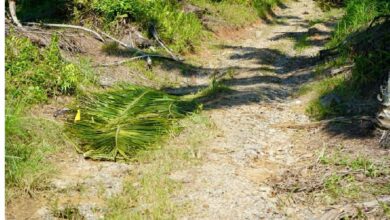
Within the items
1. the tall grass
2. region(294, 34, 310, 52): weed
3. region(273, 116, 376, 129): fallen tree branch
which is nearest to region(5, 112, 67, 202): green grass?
region(273, 116, 376, 129): fallen tree branch

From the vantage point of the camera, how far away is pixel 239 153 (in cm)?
641

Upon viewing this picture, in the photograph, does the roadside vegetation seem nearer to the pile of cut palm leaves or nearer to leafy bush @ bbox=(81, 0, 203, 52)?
the pile of cut palm leaves

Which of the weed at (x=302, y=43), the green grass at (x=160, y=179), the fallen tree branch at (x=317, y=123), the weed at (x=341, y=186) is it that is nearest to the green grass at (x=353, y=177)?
the weed at (x=341, y=186)

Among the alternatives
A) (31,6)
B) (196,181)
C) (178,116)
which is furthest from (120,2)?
(196,181)

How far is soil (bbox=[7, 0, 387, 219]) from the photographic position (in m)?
5.03

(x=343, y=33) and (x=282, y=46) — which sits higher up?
(x=343, y=33)

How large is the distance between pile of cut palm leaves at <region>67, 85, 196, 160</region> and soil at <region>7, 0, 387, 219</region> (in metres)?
0.25

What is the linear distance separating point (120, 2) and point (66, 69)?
4038 millimetres

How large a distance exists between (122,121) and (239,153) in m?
1.59

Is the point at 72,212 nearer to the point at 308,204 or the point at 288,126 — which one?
the point at 308,204

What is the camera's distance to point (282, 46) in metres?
13.6

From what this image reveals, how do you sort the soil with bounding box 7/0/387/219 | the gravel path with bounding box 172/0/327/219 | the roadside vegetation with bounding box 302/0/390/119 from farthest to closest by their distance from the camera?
the roadside vegetation with bounding box 302/0/390/119
the gravel path with bounding box 172/0/327/219
the soil with bounding box 7/0/387/219

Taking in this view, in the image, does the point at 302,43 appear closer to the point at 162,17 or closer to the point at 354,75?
the point at 162,17

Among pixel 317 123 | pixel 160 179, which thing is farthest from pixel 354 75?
pixel 160 179
